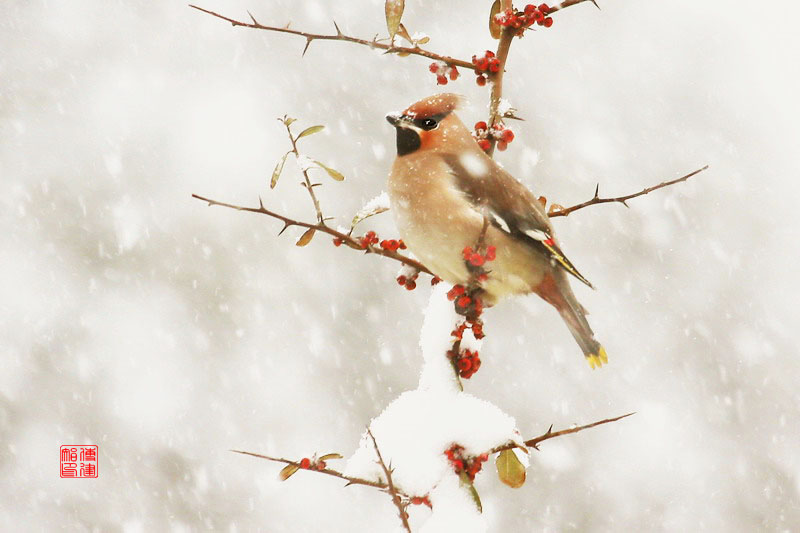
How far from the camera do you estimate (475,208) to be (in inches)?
104

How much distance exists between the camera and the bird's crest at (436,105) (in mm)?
2570

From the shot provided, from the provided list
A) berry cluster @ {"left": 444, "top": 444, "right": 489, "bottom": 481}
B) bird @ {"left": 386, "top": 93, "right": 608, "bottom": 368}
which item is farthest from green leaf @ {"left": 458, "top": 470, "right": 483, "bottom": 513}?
bird @ {"left": 386, "top": 93, "right": 608, "bottom": 368}

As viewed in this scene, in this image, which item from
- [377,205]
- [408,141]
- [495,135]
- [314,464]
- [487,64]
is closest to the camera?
[314,464]

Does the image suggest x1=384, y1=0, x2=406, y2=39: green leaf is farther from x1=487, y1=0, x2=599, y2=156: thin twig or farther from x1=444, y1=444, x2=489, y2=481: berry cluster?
x1=444, y1=444, x2=489, y2=481: berry cluster

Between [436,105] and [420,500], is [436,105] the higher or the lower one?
the higher one

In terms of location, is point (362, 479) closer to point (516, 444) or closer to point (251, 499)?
point (516, 444)

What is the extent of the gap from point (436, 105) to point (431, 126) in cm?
9

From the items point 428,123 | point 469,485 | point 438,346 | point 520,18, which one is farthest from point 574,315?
point 469,485

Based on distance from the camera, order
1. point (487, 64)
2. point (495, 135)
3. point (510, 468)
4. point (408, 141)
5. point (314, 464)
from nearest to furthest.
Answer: point (314, 464) → point (510, 468) → point (487, 64) → point (495, 135) → point (408, 141)

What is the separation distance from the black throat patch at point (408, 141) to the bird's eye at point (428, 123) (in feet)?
0.27

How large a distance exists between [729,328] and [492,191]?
8.36 meters

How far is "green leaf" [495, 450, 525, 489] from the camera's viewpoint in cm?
181

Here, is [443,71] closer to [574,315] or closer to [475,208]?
[475,208]

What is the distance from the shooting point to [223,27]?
44.1ft
